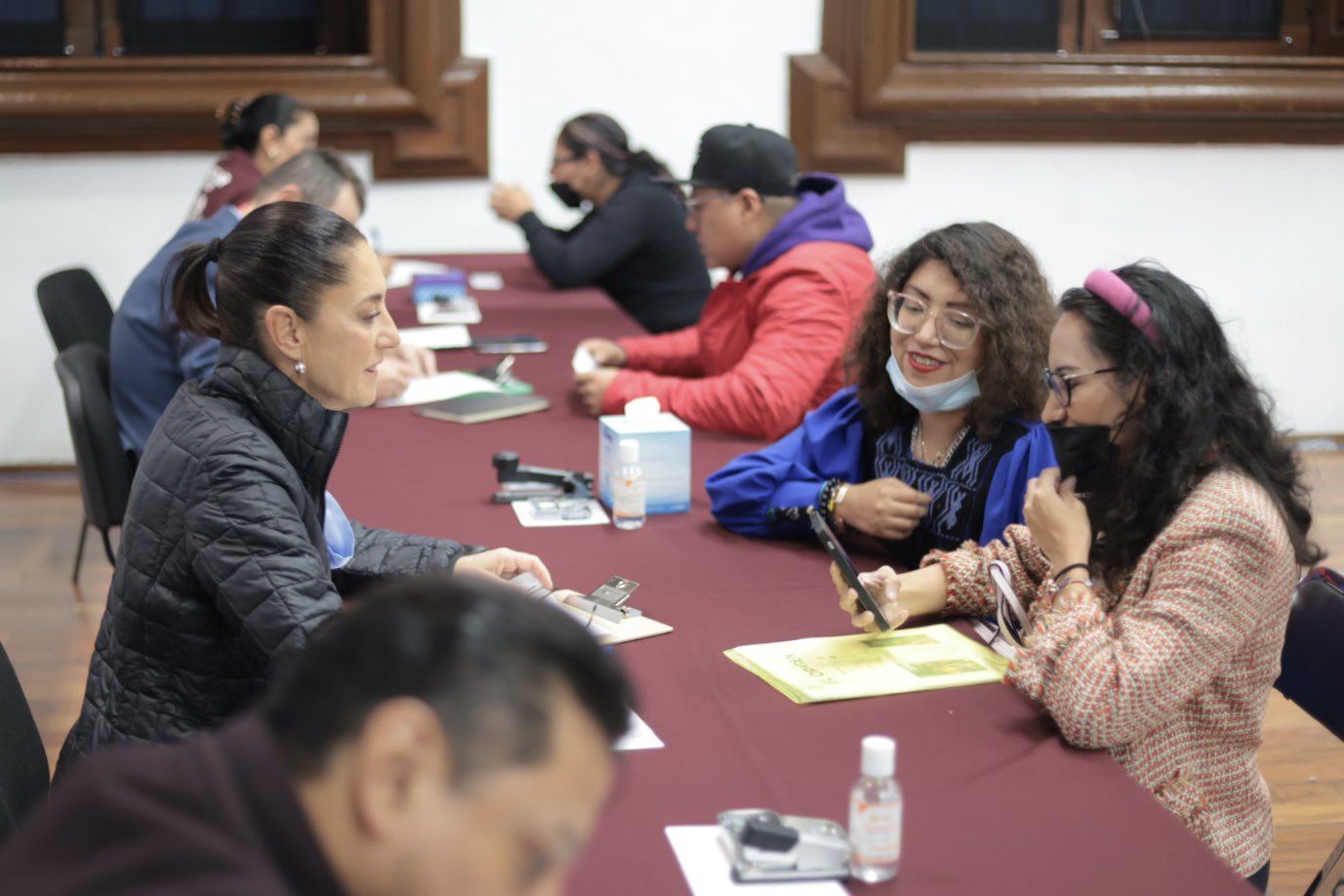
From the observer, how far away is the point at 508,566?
211 centimetres

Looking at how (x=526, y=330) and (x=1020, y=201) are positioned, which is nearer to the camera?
(x=526, y=330)

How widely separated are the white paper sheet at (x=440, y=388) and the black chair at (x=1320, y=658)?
2.05 m

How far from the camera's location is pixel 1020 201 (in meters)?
5.95

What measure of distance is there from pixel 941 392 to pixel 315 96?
3.76m

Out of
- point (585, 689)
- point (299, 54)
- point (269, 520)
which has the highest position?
point (299, 54)

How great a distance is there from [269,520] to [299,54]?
4.35 m

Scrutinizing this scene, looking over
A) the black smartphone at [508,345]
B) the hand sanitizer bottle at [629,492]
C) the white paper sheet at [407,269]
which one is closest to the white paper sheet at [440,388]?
the black smartphone at [508,345]

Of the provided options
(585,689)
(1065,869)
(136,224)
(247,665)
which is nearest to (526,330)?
(136,224)

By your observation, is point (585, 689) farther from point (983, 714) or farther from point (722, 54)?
point (722, 54)

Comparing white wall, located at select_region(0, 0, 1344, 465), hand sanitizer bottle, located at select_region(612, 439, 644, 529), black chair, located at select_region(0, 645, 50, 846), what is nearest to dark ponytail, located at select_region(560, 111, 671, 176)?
white wall, located at select_region(0, 0, 1344, 465)

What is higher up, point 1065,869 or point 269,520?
point 269,520

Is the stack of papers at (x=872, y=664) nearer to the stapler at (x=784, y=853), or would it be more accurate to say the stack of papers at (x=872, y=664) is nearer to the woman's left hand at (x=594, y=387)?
the stapler at (x=784, y=853)

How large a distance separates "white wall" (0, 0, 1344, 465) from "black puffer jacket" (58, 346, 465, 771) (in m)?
3.98

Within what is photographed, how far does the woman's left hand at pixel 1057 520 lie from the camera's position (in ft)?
6.18
